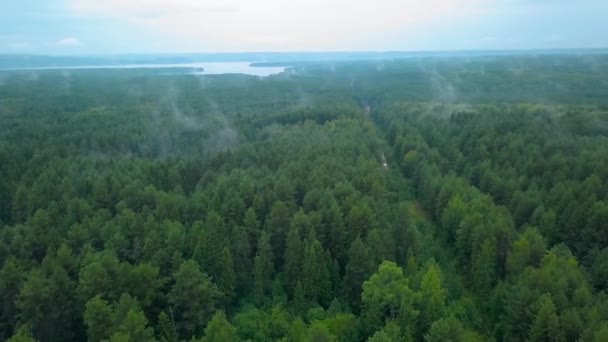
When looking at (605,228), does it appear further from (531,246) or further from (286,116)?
(286,116)

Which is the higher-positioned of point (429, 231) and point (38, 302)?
point (38, 302)

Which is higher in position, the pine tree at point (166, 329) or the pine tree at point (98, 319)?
the pine tree at point (98, 319)

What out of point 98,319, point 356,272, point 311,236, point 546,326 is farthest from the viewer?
point 311,236

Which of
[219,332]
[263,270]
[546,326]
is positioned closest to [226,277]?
[263,270]

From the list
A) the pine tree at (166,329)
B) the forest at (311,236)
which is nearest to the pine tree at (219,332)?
the forest at (311,236)


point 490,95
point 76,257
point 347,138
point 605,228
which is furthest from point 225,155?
point 490,95

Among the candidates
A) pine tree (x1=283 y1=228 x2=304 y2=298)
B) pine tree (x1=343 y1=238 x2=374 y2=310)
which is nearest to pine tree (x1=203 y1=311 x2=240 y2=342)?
pine tree (x1=283 y1=228 x2=304 y2=298)

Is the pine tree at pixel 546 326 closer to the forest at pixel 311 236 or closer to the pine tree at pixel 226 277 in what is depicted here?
the forest at pixel 311 236

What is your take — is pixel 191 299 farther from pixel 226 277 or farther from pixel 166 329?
pixel 226 277
